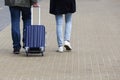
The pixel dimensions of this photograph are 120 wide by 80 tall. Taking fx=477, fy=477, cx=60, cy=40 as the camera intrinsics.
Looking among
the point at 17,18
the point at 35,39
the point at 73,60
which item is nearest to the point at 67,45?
the point at 35,39

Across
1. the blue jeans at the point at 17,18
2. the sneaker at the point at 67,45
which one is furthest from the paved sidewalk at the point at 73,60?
the blue jeans at the point at 17,18

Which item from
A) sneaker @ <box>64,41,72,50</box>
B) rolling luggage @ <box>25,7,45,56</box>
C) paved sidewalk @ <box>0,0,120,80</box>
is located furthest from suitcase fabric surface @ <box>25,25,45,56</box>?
sneaker @ <box>64,41,72,50</box>

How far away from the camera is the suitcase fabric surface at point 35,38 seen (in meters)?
9.76

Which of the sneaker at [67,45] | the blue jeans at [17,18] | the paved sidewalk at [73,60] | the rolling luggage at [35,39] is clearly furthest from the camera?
the sneaker at [67,45]

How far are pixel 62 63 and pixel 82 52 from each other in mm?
1396

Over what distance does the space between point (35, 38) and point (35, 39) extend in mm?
22

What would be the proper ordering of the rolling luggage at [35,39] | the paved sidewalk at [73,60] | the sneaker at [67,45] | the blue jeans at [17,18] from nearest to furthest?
the paved sidewalk at [73,60] < the rolling luggage at [35,39] < the blue jeans at [17,18] < the sneaker at [67,45]

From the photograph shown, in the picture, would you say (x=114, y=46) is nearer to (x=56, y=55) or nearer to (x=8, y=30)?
(x=56, y=55)

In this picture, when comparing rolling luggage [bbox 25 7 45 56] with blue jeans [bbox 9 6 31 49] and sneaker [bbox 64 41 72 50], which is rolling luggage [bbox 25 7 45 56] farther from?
sneaker [bbox 64 41 72 50]

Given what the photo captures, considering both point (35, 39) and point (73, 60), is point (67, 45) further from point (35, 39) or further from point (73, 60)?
point (73, 60)

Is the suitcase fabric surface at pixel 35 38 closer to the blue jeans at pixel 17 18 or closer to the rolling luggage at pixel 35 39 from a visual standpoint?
the rolling luggage at pixel 35 39

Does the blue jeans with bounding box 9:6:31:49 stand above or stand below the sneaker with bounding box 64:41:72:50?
above

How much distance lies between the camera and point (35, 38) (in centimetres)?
979

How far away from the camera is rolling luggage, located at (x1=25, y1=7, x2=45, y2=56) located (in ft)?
32.0
